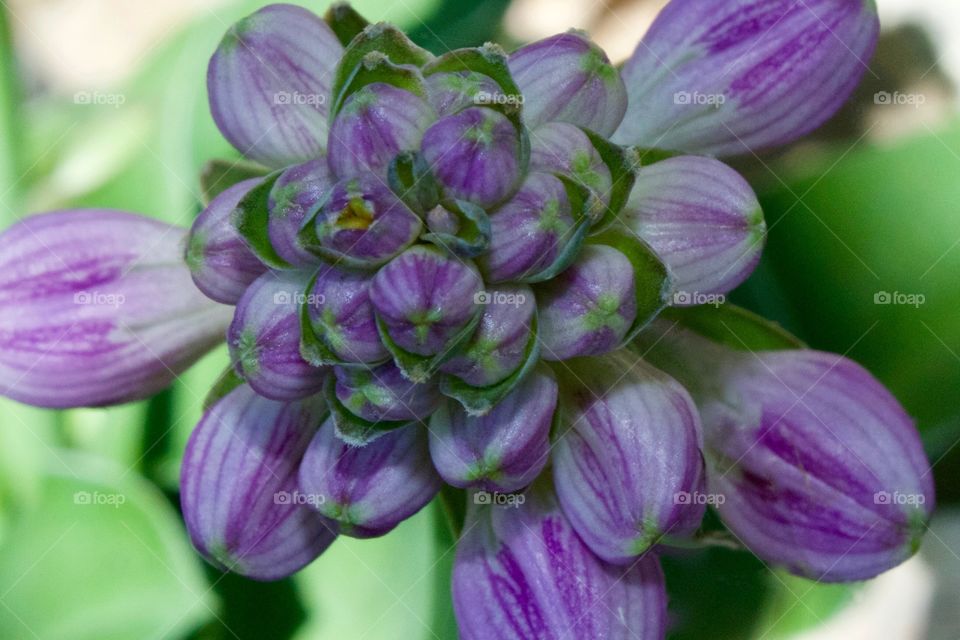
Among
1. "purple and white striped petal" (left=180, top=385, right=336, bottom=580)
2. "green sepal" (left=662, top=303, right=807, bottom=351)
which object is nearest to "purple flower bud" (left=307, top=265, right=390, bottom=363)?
"purple and white striped petal" (left=180, top=385, right=336, bottom=580)

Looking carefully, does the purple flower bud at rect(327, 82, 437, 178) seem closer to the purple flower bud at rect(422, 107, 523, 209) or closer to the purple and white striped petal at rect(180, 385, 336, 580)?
the purple flower bud at rect(422, 107, 523, 209)

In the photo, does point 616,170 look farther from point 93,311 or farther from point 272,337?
point 93,311

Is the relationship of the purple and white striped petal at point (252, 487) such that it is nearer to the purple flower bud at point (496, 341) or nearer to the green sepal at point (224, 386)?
the green sepal at point (224, 386)

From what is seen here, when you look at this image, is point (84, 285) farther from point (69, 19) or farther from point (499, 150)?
point (69, 19)

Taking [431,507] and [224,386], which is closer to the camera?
[224,386]

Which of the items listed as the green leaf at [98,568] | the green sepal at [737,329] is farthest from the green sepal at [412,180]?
the green leaf at [98,568]

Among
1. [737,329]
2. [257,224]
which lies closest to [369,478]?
[257,224]
